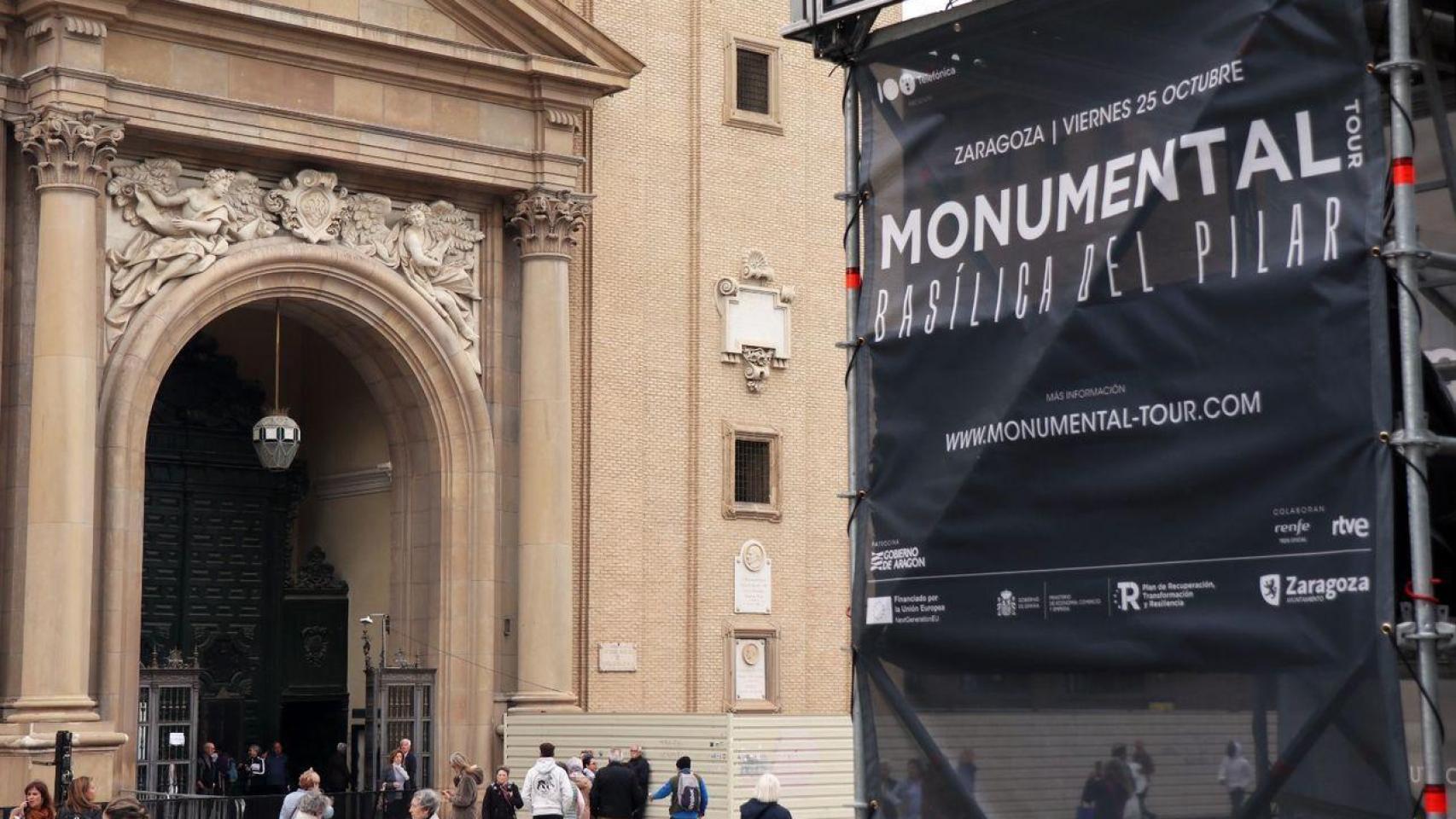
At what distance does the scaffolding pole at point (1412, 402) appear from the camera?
303 inches

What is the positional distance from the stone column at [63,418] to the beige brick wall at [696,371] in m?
8.01

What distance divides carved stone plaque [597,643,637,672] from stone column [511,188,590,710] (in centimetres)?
104

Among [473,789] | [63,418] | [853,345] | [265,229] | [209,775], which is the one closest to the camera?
[853,345]

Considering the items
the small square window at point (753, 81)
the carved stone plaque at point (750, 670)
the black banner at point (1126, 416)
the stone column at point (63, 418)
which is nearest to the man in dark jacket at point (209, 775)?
the stone column at point (63, 418)

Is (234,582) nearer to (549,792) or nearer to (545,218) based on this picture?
(545,218)

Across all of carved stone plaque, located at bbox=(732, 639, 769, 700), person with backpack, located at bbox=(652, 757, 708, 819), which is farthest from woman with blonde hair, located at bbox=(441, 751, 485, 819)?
carved stone plaque, located at bbox=(732, 639, 769, 700)

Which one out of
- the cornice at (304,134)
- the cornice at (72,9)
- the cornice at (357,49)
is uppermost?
the cornice at (357,49)

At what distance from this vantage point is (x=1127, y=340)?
9.02 metres

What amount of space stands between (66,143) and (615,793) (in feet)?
34.2

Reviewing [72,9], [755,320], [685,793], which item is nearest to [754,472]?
[755,320]

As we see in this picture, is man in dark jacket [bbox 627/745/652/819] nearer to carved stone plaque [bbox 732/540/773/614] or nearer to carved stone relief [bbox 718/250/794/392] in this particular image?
carved stone plaque [bbox 732/540/773/614]

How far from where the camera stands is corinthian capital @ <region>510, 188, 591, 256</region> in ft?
98.8

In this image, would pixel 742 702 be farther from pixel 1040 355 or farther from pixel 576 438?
pixel 1040 355

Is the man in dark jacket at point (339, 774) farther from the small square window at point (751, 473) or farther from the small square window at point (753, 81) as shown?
the small square window at point (753, 81)
